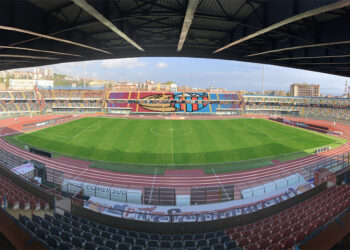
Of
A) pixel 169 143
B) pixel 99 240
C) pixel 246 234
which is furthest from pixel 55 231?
pixel 169 143

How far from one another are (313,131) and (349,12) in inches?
1551

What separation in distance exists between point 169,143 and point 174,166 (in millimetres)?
7867

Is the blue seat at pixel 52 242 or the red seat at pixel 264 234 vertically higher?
the blue seat at pixel 52 242

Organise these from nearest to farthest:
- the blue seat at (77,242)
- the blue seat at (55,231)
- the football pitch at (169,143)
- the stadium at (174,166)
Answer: the blue seat at (77,242)
the stadium at (174,166)
the blue seat at (55,231)
the football pitch at (169,143)

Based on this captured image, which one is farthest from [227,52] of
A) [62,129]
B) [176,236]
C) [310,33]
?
[62,129]

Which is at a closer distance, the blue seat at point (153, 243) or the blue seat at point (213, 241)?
the blue seat at point (153, 243)

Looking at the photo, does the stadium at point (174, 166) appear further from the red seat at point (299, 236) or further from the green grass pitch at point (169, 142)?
the green grass pitch at point (169, 142)

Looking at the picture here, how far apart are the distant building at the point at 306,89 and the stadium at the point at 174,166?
158126 mm

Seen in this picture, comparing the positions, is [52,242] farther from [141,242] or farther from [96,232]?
[141,242]

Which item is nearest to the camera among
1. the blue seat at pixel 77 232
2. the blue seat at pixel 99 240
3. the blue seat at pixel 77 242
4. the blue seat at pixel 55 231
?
the blue seat at pixel 77 242

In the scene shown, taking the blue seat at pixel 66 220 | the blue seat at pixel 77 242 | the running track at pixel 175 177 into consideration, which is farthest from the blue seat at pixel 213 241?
the running track at pixel 175 177

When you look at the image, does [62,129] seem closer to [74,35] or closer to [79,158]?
[79,158]

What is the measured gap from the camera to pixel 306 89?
520ft

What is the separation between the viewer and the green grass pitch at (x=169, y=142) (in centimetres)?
2253
